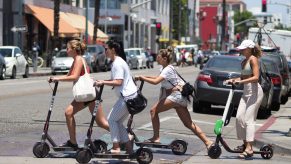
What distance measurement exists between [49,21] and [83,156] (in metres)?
48.0

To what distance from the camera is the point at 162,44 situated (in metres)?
98.8

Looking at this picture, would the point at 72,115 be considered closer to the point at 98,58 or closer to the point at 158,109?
the point at 158,109

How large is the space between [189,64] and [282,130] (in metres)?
60.2

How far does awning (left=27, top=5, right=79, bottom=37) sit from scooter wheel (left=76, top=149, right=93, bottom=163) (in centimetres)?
4582

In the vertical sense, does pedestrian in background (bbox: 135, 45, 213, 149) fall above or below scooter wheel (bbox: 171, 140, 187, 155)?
above

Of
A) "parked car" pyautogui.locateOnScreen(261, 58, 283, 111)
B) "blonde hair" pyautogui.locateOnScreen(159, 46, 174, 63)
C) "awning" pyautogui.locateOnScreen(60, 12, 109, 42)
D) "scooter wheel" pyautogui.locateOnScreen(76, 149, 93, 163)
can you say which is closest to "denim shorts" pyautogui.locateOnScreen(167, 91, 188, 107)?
"blonde hair" pyautogui.locateOnScreen(159, 46, 174, 63)

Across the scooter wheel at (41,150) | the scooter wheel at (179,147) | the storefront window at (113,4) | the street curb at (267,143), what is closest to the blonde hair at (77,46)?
the scooter wheel at (41,150)

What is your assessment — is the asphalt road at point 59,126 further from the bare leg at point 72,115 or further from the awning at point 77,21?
the awning at point 77,21

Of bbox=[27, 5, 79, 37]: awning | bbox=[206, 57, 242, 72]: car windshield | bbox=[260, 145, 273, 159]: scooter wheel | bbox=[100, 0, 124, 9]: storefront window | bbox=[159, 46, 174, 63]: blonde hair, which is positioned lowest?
bbox=[260, 145, 273, 159]: scooter wheel

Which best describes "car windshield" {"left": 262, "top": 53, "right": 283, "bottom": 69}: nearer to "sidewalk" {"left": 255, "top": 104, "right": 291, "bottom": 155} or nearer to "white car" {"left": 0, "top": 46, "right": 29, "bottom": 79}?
"sidewalk" {"left": 255, "top": 104, "right": 291, "bottom": 155}

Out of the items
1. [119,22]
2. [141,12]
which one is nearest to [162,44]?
[141,12]

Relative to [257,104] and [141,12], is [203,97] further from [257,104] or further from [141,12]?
[141,12]

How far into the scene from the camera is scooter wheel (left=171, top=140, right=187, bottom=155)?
38.3ft

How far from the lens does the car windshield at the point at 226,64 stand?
64.0ft
